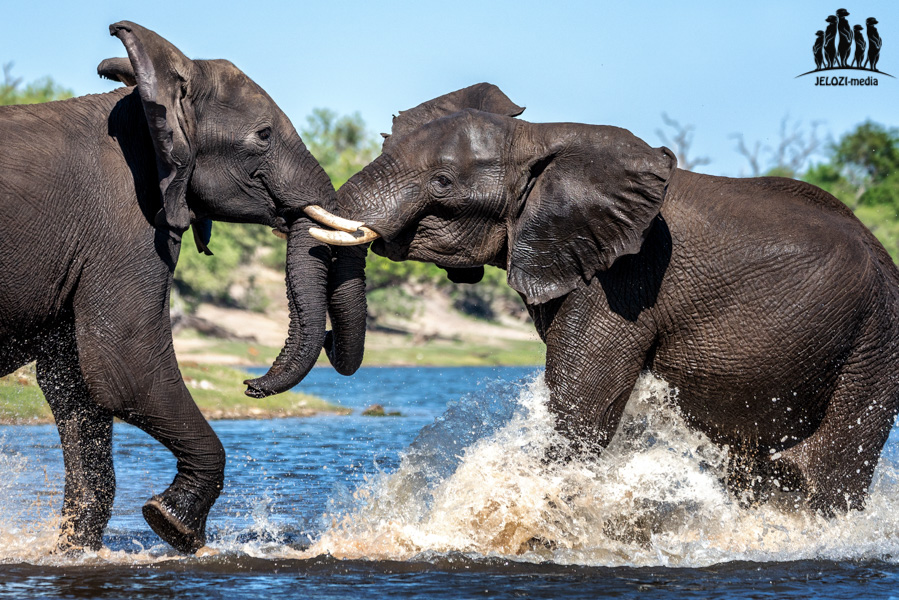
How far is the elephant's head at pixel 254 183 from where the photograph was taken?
6406mm

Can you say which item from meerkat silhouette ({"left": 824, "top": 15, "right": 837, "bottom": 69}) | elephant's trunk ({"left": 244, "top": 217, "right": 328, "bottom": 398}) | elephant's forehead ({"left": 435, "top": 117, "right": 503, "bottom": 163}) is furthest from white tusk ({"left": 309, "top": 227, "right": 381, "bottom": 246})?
meerkat silhouette ({"left": 824, "top": 15, "right": 837, "bottom": 69})

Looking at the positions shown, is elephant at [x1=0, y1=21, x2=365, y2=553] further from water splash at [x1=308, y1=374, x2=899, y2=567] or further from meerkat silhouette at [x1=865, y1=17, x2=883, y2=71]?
meerkat silhouette at [x1=865, y1=17, x2=883, y2=71]

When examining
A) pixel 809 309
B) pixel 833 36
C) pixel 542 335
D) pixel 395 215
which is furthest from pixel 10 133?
pixel 833 36

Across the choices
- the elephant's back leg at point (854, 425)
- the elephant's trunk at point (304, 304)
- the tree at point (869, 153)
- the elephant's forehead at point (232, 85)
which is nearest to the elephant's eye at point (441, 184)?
the elephant's trunk at point (304, 304)

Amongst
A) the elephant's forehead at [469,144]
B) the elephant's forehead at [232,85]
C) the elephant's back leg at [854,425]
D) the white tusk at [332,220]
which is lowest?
the elephant's back leg at [854,425]

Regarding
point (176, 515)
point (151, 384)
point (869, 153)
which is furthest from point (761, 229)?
point (869, 153)

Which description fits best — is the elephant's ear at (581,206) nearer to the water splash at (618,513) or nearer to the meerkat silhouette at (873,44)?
the water splash at (618,513)

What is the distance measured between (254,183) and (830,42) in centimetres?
1613

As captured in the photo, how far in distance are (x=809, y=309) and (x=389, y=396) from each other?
20.5 meters

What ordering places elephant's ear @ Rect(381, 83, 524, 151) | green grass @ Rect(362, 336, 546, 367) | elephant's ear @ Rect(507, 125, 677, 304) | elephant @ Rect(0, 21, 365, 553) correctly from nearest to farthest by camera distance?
elephant @ Rect(0, 21, 365, 553) → elephant's ear @ Rect(507, 125, 677, 304) → elephant's ear @ Rect(381, 83, 524, 151) → green grass @ Rect(362, 336, 546, 367)

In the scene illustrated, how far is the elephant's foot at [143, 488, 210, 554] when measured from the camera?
655cm

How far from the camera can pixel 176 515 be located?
6594 millimetres

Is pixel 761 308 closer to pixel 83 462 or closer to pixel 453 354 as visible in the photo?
pixel 83 462

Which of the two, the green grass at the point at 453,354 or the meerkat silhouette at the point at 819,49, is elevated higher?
the meerkat silhouette at the point at 819,49
